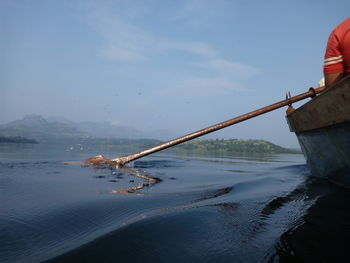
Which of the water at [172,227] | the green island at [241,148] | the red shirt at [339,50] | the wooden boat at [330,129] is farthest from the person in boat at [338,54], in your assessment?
the green island at [241,148]

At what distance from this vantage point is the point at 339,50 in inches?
152

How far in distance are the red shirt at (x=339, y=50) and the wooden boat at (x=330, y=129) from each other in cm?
59

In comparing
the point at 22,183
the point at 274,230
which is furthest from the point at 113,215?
the point at 22,183

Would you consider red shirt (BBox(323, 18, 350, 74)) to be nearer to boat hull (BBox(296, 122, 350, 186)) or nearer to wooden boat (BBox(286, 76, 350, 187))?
wooden boat (BBox(286, 76, 350, 187))

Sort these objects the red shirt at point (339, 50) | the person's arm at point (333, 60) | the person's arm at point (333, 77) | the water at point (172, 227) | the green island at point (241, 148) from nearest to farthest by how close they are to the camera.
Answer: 1. the water at point (172, 227)
2. the red shirt at point (339, 50)
3. the person's arm at point (333, 60)
4. the person's arm at point (333, 77)
5. the green island at point (241, 148)

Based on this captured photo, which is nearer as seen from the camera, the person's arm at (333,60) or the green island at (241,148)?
the person's arm at (333,60)

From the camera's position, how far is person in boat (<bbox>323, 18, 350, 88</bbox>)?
3.71m

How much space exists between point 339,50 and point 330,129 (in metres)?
1.31

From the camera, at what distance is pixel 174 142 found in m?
7.96

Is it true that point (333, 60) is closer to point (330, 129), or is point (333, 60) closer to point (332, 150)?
point (330, 129)

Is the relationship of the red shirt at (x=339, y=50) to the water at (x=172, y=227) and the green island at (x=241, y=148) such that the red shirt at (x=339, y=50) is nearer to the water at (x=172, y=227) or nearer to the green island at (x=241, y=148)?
the water at (x=172, y=227)

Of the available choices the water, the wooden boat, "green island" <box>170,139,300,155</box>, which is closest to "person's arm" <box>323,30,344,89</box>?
the wooden boat

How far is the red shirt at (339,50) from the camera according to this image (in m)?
3.71

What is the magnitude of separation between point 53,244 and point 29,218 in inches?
41.3
